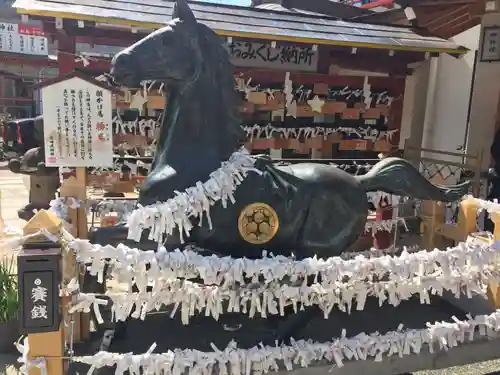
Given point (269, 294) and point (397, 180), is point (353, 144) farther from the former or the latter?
point (269, 294)

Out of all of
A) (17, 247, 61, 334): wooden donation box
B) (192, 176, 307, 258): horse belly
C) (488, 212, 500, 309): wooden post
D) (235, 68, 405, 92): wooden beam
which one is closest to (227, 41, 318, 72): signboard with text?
(235, 68, 405, 92): wooden beam

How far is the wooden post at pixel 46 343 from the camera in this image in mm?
1983

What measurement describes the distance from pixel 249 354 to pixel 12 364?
1480 mm

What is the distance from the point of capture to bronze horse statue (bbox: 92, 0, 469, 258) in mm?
2551

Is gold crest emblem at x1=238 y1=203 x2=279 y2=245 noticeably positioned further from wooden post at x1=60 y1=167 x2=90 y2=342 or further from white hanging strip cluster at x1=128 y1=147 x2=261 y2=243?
wooden post at x1=60 y1=167 x2=90 y2=342

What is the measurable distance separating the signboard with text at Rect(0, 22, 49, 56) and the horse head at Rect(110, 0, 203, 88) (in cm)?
1379

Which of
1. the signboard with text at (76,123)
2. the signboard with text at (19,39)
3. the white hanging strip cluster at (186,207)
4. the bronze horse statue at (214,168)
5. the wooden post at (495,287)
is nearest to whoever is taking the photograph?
the white hanging strip cluster at (186,207)

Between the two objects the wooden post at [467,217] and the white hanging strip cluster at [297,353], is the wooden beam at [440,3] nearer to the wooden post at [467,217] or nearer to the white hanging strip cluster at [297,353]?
the wooden post at [467,217]

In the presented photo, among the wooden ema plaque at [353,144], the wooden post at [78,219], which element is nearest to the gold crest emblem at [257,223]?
the wooden post at [78,219]

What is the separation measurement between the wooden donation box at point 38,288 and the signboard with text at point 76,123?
1424 mm

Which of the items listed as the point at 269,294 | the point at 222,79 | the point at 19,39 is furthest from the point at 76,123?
the point at 19,39

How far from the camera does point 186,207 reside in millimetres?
2447

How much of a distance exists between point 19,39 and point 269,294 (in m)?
15.1

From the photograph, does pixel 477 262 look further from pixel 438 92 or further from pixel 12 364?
pixel 438 92
